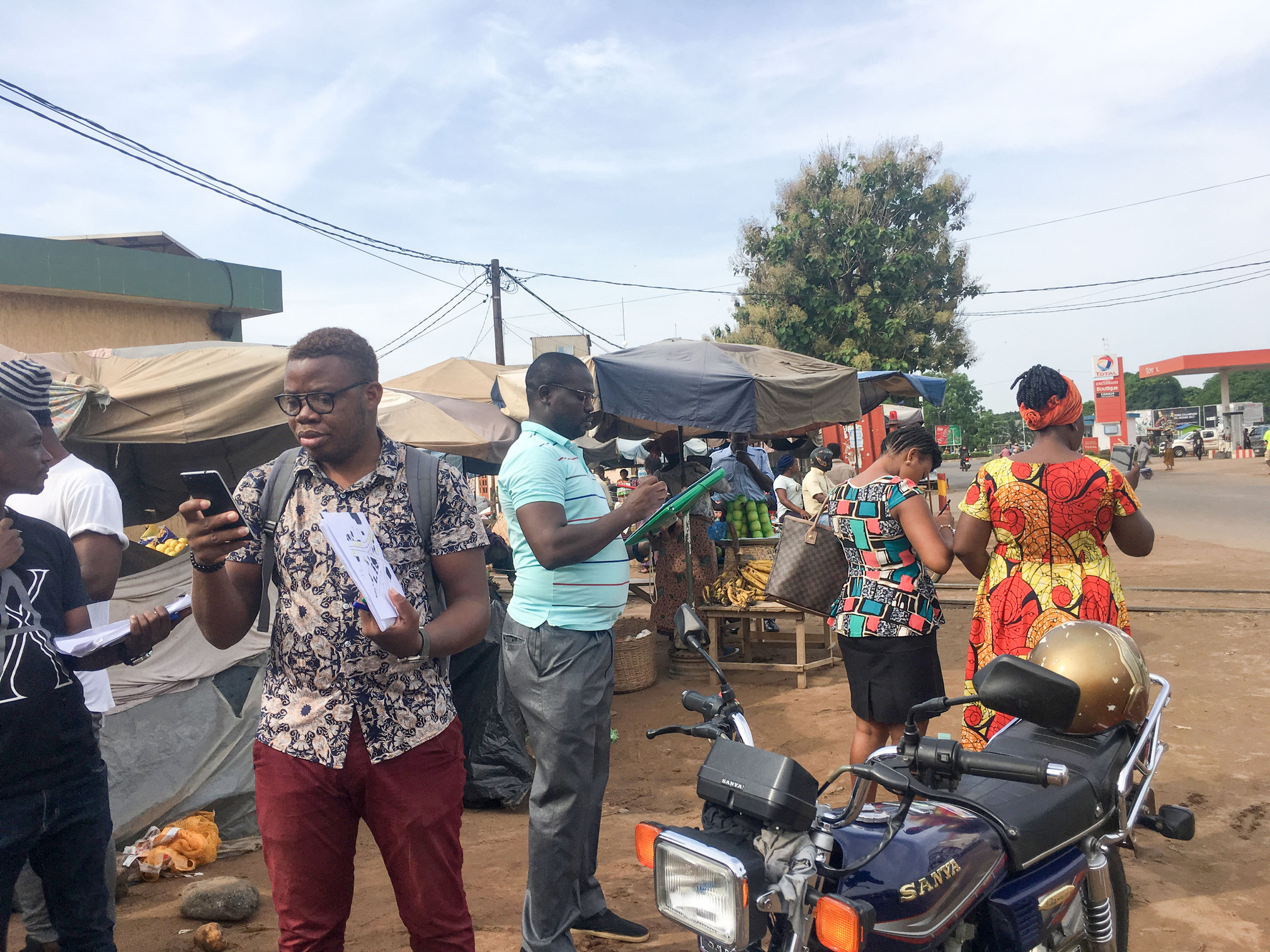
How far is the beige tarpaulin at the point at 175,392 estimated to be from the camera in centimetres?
454

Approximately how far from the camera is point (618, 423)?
29.2ft

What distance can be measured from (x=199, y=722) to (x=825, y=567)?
3.21 metres

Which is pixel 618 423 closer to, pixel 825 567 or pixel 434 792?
pixel 825 567

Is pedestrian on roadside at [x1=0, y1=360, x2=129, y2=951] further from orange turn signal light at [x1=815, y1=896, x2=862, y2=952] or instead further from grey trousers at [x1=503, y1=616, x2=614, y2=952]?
orange turn signal light at [x1=815, y1=896, x2=862, y2=952]

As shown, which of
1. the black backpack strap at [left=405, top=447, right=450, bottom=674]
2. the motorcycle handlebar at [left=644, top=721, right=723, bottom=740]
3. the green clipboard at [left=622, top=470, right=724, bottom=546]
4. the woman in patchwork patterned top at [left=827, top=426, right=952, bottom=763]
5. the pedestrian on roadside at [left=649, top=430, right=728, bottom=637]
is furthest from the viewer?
the pedestrian on roadside at [left=649, top=430, right=728, bottom=637]

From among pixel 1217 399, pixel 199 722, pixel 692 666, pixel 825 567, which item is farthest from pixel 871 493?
pixel 1217 399

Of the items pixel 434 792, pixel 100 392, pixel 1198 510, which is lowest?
pixel 1198 510

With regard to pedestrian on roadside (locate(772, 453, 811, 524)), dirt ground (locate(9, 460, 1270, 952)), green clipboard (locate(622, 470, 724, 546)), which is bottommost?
dirt ground (locate(9, 460, 1270, 952))

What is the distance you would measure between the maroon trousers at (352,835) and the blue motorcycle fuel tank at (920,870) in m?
0.93

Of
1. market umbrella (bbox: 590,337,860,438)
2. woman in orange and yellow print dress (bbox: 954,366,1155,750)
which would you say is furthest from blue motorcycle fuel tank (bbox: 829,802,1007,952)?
market umbrella (bbox: 590,337,860,438)

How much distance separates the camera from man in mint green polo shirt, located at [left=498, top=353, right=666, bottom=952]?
9.23 ft

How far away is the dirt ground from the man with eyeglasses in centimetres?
145

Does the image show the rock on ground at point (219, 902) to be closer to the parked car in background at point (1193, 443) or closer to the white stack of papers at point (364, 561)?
the white stack of papers at point (364, 561)

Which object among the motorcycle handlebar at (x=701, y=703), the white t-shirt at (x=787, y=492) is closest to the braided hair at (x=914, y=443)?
the motorcycle handlebar at (x=701, y=703)
